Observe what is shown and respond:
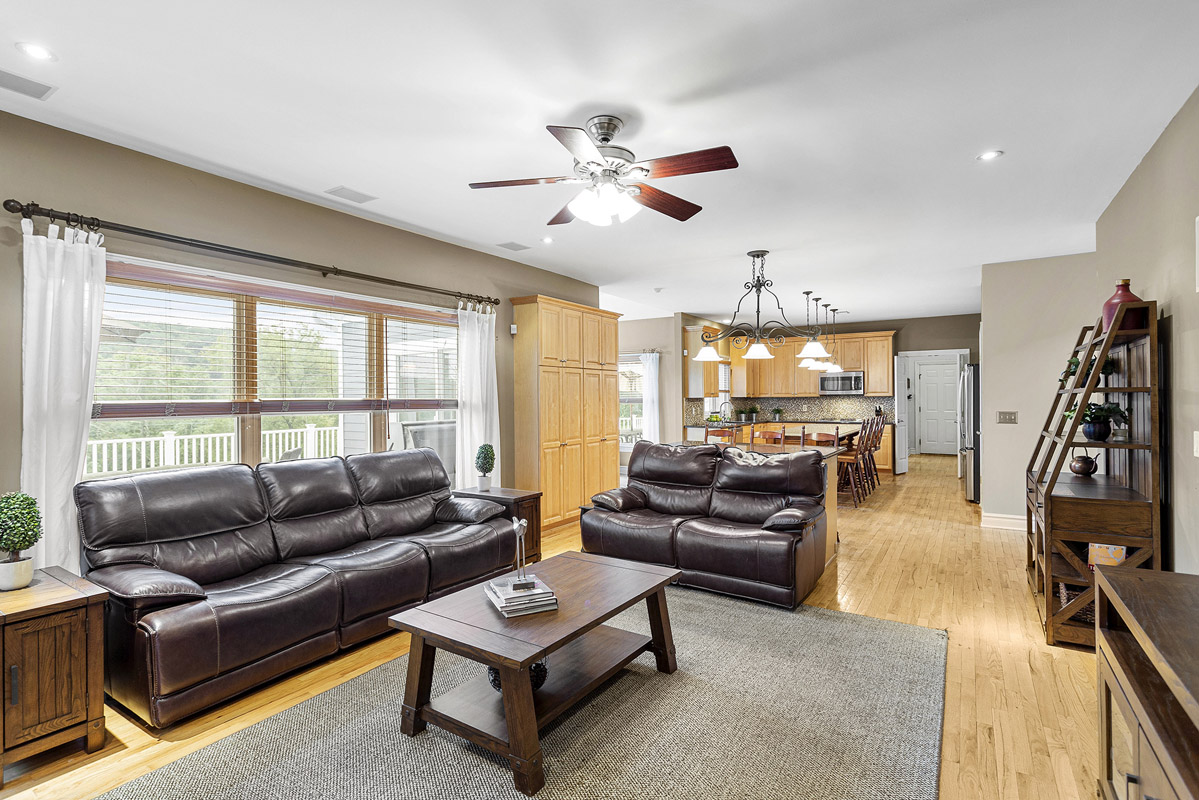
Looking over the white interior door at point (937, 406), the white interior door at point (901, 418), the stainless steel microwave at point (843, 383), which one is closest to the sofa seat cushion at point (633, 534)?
the white interior door at point (901, 418)

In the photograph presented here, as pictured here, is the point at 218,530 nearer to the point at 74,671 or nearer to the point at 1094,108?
the point at 74,671

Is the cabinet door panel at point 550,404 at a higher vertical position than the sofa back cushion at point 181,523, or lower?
higher

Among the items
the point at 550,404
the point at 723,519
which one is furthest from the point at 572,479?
the point at 723,519

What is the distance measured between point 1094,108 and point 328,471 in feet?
14.7

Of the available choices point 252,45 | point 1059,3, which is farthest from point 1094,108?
point 252,45

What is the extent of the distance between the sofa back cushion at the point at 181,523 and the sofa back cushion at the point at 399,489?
64 cm

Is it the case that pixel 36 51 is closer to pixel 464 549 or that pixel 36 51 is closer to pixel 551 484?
pixel 464 549

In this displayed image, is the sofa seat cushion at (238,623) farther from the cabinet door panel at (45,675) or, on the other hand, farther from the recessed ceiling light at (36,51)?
the recessed ceiling light at (36,51)

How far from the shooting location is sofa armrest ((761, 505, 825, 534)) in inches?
147

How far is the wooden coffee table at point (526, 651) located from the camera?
6.75 feet

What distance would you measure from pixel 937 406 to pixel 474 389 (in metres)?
9.32

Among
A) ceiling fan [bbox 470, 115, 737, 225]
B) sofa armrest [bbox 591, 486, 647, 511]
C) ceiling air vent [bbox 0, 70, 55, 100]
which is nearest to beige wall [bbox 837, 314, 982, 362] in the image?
sofa armrest [bbox 591, 486, 647, 511]

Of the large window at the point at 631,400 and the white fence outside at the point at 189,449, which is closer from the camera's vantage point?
the white fence outside at the point at 189,449

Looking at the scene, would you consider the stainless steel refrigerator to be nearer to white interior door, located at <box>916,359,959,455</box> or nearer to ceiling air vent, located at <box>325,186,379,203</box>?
white interior door, located at <box>916,359,959,455</box>
